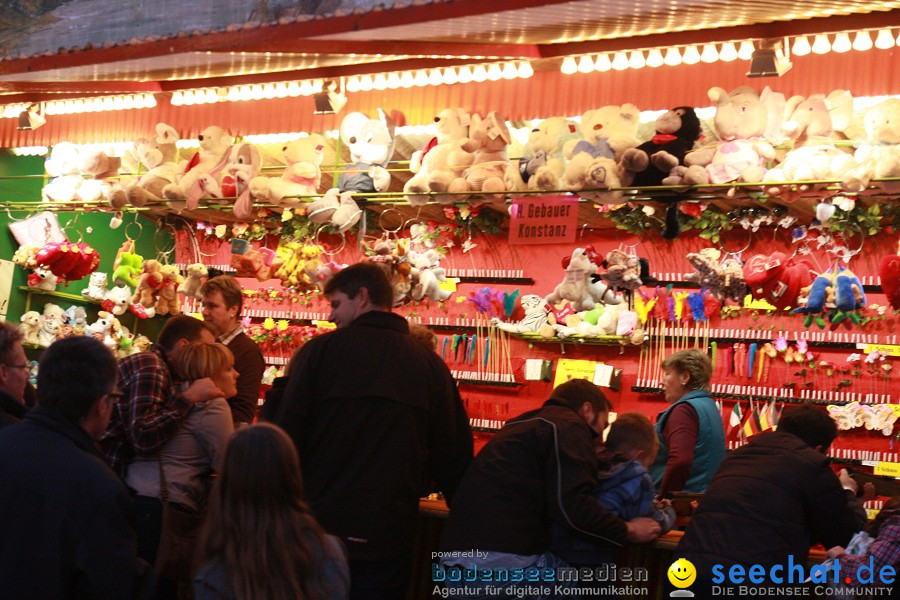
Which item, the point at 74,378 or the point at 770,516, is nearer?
the point at 74,378

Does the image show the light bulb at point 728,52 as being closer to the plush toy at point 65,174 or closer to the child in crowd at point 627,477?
the child in crowd at point 627,477

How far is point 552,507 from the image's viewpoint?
376 cm

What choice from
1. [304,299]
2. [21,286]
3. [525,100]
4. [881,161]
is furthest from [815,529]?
[21,286]

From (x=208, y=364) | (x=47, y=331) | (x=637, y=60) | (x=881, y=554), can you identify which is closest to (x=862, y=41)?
(x=637, y=60)

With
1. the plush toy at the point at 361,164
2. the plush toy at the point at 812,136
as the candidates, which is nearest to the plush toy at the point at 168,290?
the plush toy at the point at 361,164

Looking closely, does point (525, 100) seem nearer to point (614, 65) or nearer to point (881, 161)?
point (614, 65)

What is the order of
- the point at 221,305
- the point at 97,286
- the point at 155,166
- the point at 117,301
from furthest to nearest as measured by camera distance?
the point at 97,286
the point at 117,301
the point at 155,166
the point at 221,305

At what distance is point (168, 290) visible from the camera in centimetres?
833

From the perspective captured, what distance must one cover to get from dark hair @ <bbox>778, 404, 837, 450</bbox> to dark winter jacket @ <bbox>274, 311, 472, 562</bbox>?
1.36 m

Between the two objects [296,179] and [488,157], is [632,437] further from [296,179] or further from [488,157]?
[296,179]

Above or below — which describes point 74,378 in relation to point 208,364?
above

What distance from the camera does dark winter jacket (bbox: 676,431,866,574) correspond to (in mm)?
3809

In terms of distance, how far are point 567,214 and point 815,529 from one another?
7.85ft

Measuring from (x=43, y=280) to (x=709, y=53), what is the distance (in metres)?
6.24
